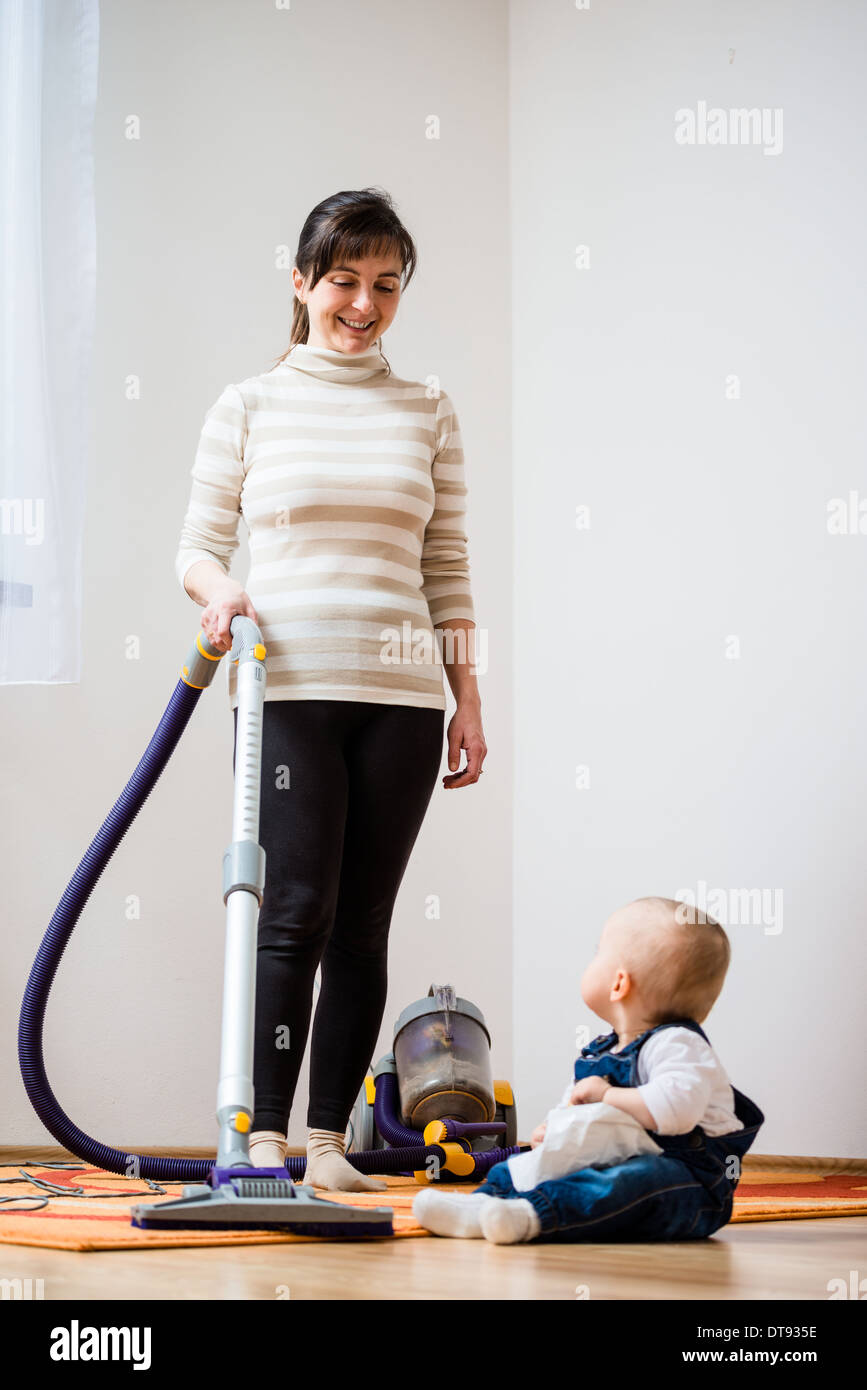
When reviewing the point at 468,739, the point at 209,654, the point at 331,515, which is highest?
the point at 331,515

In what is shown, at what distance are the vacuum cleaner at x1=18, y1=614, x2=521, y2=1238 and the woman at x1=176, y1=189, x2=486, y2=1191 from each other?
0.10 metres

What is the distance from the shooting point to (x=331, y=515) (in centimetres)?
170

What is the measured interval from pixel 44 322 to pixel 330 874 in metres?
1.10

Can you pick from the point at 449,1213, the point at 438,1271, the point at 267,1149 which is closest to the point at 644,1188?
the point at 449,1213

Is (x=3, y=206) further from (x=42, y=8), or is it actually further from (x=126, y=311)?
(x=126, y=311)

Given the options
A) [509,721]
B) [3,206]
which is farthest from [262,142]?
[509,721]

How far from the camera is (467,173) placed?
3.04 meters

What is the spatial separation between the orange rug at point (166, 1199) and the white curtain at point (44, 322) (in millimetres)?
776

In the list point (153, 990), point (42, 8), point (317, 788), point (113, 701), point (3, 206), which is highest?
point (42, 8)

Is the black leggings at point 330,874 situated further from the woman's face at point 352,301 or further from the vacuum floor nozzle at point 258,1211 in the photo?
the woman's face at point 352,301

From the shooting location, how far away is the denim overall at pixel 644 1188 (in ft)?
4.07

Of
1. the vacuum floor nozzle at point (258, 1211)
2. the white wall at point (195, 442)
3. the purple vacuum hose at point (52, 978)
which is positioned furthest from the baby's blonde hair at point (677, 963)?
the white wall at point (195, 442)

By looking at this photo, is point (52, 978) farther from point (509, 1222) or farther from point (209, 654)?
point (509, 1222)
